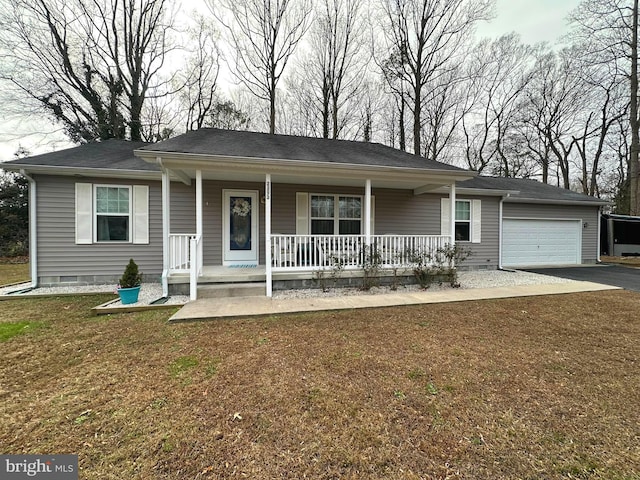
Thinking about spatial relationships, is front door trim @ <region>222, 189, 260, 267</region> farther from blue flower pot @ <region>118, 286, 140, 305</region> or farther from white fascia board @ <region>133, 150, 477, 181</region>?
blue flower pot @ <region>118, 286, 140, 305</region>

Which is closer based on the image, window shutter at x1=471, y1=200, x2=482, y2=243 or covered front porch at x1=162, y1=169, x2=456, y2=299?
covered front porch at x1=162, y1=169, x2=456, y2=299

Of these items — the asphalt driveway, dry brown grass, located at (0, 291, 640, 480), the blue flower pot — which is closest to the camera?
dry brown grass, located at (0, 291, 640, 480)

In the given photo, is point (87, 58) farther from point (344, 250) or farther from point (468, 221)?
point (468, 221)

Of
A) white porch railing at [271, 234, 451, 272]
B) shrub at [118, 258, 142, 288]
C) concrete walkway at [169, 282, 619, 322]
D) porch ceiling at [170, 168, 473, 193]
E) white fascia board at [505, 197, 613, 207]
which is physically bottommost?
concrete walkway at [169, 282, 619, 322]

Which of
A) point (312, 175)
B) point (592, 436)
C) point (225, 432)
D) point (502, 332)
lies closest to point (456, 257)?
point (502, 332)

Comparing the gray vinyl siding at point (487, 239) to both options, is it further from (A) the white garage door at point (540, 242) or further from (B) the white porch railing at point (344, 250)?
(B) the white porch railing at point (344, 250)

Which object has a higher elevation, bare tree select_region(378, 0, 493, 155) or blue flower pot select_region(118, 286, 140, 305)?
bare tree select_region(378, 0, 493, 155)

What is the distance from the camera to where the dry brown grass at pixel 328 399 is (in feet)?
5.65

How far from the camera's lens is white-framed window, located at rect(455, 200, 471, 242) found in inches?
383

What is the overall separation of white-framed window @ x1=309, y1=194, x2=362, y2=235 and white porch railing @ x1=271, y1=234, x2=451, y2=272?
129 centimetres

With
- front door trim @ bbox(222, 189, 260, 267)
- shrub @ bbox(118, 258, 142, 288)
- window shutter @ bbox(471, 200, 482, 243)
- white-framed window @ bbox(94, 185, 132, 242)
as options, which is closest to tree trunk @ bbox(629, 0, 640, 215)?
window shutter @ bbox(471, 200, 482, 243)

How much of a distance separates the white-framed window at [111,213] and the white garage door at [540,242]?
11.8 m

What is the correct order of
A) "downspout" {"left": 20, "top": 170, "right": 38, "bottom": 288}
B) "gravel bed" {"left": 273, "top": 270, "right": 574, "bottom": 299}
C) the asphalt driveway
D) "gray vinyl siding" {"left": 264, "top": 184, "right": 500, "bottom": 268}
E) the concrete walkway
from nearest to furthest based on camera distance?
the concrete walkway < "gravel bed" {"left": 273, "top": 270, "right": 574, "bottom": 299} < "downspout" {"left": 20, "top": 170, "right": 38, "bottom": 288} < the asphalt driveway < "gray vinyl siding" {"left": 264, "top": 184, "right": 500, "bottom": 268}

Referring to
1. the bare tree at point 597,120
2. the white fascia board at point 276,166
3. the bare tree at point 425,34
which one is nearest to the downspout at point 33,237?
the white fascia board at point 276,166
